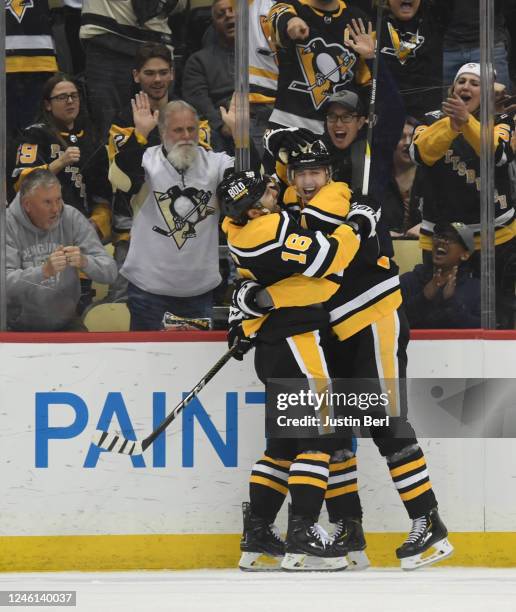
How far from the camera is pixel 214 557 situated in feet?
14.4

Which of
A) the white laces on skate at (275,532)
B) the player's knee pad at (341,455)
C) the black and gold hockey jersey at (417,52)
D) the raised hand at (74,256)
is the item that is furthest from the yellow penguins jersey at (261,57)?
the white laces on skate at (275,532)

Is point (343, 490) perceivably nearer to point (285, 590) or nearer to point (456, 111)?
point (285, 590)

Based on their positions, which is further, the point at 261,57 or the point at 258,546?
the point at 261,57

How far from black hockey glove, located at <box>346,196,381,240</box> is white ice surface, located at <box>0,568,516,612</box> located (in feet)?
3.67

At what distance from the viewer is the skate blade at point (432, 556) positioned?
4176mm

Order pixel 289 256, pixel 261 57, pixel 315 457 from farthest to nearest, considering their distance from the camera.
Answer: pixel 261 57 < pixel 315 457 < pixel 289 256

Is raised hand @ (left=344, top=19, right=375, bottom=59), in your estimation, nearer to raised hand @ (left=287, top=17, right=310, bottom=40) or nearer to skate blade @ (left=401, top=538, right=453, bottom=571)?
raised hand @ (left=287, top=17, right=310, bottom=40)

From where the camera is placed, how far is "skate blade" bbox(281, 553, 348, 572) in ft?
13.6

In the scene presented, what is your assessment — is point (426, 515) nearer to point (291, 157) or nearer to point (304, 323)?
point (304, 323)

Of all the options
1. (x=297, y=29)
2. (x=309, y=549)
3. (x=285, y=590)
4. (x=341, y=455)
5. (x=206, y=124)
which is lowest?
(x=285, y=590)

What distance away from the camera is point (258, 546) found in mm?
4223

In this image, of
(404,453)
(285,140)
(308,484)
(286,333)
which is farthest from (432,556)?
(285,140)

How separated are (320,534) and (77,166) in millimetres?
1480

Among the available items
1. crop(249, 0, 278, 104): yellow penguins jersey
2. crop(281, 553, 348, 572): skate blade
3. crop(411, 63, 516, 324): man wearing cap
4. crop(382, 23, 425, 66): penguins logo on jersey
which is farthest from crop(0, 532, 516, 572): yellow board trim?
crop(382, 23, 425, 66): penguins logo on jersey
